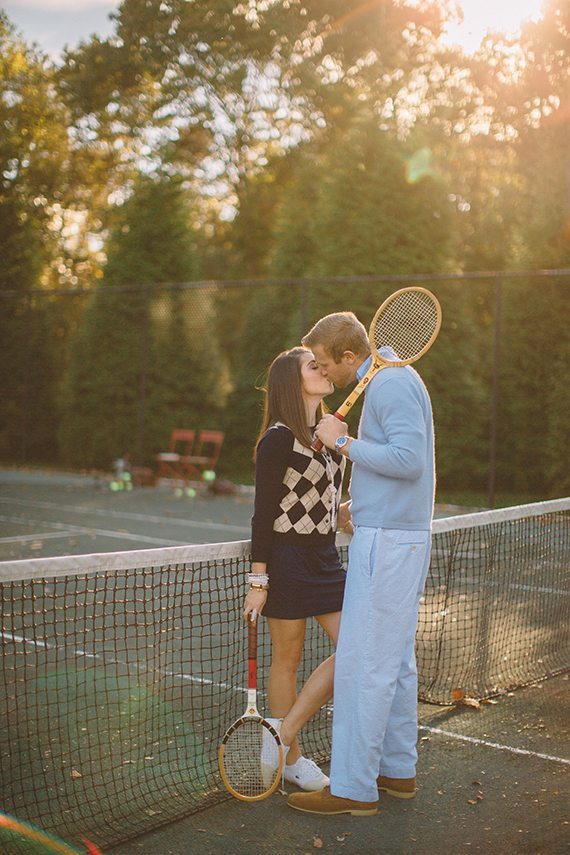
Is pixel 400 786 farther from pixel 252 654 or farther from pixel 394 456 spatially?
pixel 394 456

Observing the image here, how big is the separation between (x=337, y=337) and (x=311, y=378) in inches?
9.9

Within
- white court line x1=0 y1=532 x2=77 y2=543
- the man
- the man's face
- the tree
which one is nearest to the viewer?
the man

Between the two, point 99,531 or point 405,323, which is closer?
point 405,323

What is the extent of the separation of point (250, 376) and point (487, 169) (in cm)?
1707

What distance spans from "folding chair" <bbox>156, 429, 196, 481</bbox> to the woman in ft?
43.8

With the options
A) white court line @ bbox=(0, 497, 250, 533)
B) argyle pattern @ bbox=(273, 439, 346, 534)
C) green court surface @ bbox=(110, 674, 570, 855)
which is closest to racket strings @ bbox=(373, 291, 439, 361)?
argyle pattern @ bbox=(273, 439, 346, 534)

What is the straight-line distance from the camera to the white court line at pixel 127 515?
1314 centimetres

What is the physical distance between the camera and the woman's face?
4.32 meters

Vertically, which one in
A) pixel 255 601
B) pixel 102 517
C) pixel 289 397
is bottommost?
pixel 102 517

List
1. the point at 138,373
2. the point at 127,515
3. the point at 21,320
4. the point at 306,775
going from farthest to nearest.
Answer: the point at 21,320, the point at 138,373, the point at 127,515, the point at 306,775

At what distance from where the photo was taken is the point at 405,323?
4.54m

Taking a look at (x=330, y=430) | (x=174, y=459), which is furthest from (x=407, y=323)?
(x=174, y=459)

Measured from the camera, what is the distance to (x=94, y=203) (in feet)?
117

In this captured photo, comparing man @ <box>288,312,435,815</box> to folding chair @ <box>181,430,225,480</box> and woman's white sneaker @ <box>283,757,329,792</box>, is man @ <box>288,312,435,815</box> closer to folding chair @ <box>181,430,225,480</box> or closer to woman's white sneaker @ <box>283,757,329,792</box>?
woman's white sneaker @ <box>283,757,329,792</box>
